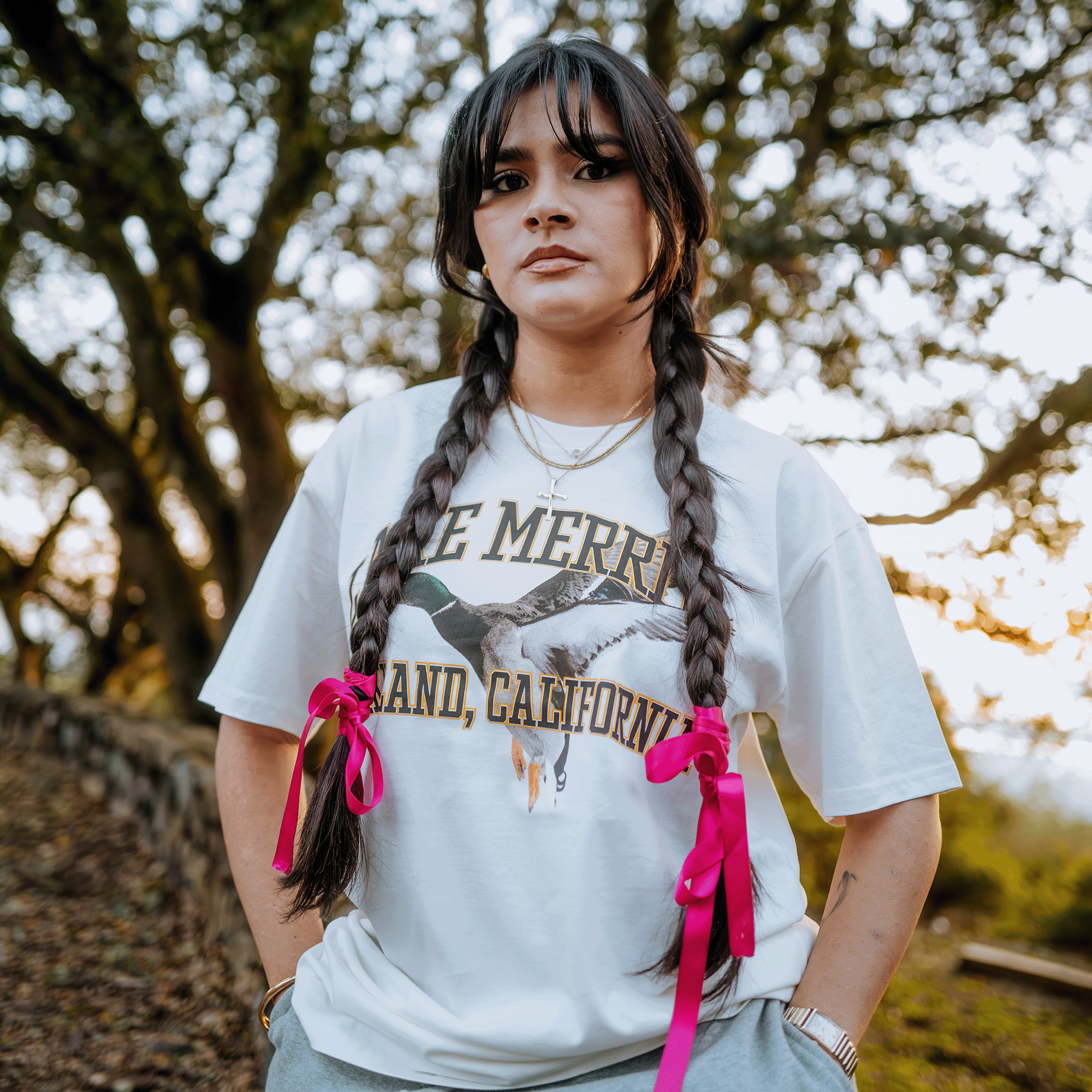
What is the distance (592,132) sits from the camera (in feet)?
4.52

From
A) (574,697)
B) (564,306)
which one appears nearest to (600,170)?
(564,306)

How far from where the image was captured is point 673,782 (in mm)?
1241

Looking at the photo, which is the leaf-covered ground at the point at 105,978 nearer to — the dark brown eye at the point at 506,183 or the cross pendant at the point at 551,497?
the cross pendant at the point at 551,497

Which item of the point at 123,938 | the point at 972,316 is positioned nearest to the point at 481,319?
the point at 123,938

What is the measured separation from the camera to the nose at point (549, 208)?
1.38 metres

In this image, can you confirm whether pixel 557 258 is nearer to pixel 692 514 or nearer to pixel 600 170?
pixel 600 170

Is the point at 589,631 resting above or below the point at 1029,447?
below

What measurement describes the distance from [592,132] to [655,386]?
0.41 m

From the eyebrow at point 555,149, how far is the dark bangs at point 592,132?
0.04ft

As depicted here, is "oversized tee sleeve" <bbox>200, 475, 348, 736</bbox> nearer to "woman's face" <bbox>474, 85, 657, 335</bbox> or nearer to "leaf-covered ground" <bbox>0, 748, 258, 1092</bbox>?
"woman's face" <bbox>474, 85, 657, 335</bbox>

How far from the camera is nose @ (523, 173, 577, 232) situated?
1.38m

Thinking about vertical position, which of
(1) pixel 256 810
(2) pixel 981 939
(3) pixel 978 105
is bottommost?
(2) pixel 981 939

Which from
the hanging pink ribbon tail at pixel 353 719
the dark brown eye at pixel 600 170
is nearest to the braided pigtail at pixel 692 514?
the dark brown eye at pixel 600 170

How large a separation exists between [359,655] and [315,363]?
640 centimetres
